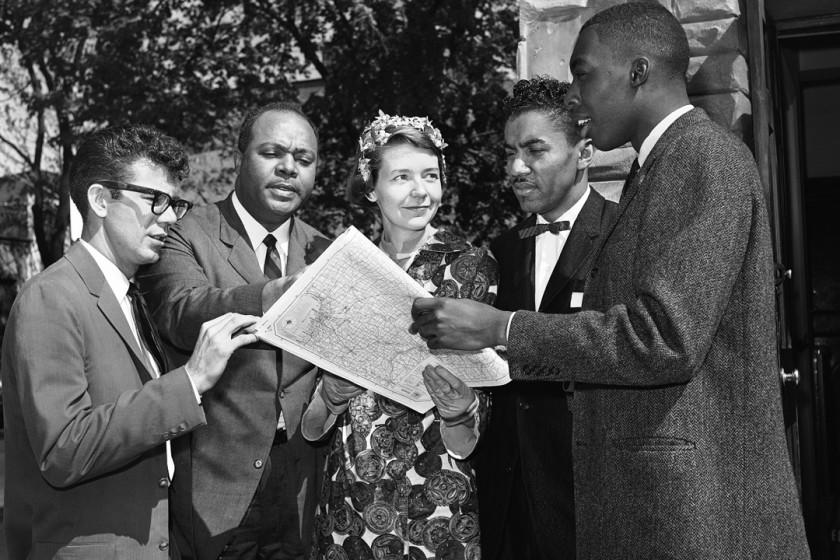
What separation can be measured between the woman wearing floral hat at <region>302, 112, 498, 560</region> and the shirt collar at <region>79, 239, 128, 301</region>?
71cm

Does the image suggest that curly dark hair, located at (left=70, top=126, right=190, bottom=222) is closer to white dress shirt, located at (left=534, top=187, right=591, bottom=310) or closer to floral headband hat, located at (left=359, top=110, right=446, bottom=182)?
floral headband hat, located at (left=359, top=110, right=446, bottom=182)

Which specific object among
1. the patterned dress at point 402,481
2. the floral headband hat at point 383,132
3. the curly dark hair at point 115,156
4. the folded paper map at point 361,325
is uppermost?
the floral headband hat at point 383,132

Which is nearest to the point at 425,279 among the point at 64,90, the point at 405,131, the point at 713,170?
the point at 405,131

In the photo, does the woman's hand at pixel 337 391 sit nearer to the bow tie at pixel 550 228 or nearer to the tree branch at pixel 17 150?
the bow tie at pixel 550 228

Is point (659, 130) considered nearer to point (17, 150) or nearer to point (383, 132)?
point (383, 132)

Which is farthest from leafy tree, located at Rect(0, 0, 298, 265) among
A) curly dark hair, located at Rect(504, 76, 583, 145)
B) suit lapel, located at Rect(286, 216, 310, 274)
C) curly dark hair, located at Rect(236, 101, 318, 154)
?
curly dark hair, located at Rect(504, 76, 583, 145)

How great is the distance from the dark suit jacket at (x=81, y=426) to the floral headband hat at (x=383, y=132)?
1111 mm

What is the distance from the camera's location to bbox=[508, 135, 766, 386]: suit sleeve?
1996 mm

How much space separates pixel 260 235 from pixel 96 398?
1.10m

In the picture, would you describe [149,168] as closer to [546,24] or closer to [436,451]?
[436,451]

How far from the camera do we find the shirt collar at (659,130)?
224 cm

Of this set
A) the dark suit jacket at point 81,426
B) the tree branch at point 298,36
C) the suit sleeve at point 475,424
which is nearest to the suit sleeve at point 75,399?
the dark suit jacket at point 81,426

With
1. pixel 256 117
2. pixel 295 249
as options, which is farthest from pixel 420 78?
pixel 295 249

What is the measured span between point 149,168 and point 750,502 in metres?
1.90
